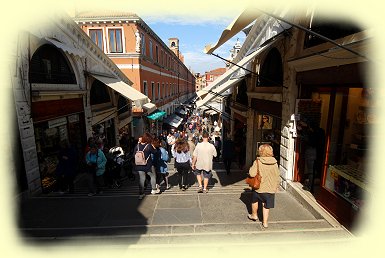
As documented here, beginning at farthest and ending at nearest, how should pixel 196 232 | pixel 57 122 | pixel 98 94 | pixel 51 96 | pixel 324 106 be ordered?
pixel 98 94, pixel 57 122, pixel 51 96, pixel 324 106, pixel 196 232

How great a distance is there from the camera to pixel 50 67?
704cm

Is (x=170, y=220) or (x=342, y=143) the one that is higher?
(x=342, y=143)

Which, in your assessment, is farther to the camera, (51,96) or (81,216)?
(51,96)

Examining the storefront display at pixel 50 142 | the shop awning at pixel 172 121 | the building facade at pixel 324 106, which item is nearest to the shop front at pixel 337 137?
the building facade at pixel 324 106

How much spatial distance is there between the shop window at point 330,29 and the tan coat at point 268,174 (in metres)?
2.76

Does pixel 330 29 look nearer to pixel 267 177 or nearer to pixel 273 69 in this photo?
pixel 273 69

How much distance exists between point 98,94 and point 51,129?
3.80 meters

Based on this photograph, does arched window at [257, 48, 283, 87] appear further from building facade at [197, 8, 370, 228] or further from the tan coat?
the tan coat

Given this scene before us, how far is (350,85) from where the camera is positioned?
172 inches

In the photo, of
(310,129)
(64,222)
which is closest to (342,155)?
(310,129)

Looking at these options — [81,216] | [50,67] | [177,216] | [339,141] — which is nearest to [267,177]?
[177,216]

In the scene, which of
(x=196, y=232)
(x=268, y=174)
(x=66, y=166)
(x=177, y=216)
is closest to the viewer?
(x=196, y=232)

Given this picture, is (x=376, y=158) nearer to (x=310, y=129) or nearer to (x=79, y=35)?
(x=310, y=129)

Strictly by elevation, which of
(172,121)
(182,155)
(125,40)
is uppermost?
(125,40)
